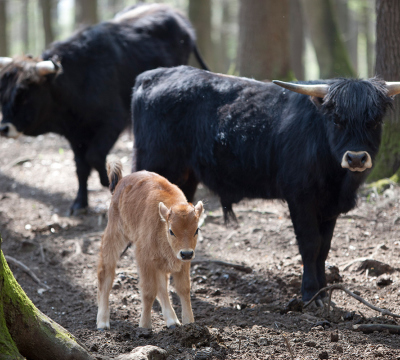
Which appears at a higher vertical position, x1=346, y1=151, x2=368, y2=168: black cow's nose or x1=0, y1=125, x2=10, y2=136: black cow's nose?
x1=346, y1=151, x2=368, y2=168: black cow's nose

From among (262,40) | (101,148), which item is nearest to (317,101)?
(101,148)

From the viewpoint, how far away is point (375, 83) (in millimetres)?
5227

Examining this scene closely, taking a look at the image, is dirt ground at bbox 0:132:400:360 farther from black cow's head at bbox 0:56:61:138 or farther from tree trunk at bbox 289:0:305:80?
tree trunk at bbox 289:0:305:80

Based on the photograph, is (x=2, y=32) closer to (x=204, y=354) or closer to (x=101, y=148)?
(x=101, y=148)

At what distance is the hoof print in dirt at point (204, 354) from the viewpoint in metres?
3.60

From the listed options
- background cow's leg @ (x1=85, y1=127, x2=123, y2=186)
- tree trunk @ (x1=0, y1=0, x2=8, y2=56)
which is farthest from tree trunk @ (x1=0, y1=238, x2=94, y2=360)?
tree trunk @ (x1=0, y1=0, x2=8, y2=56)

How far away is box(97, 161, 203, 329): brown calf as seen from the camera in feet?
14.1

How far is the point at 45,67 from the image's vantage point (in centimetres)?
862

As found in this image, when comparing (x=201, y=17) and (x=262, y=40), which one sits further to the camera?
(x=201, y=17)

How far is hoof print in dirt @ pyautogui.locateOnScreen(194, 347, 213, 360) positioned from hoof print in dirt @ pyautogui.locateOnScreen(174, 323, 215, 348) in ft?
0.49

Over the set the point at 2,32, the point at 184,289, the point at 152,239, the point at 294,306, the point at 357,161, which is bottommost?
the point at 294,306

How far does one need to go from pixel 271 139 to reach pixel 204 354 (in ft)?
9.25

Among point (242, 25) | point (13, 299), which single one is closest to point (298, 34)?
point (242, 25)

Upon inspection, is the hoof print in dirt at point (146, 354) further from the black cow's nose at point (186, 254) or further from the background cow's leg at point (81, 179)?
the background cow's leg at point (81, 179)
